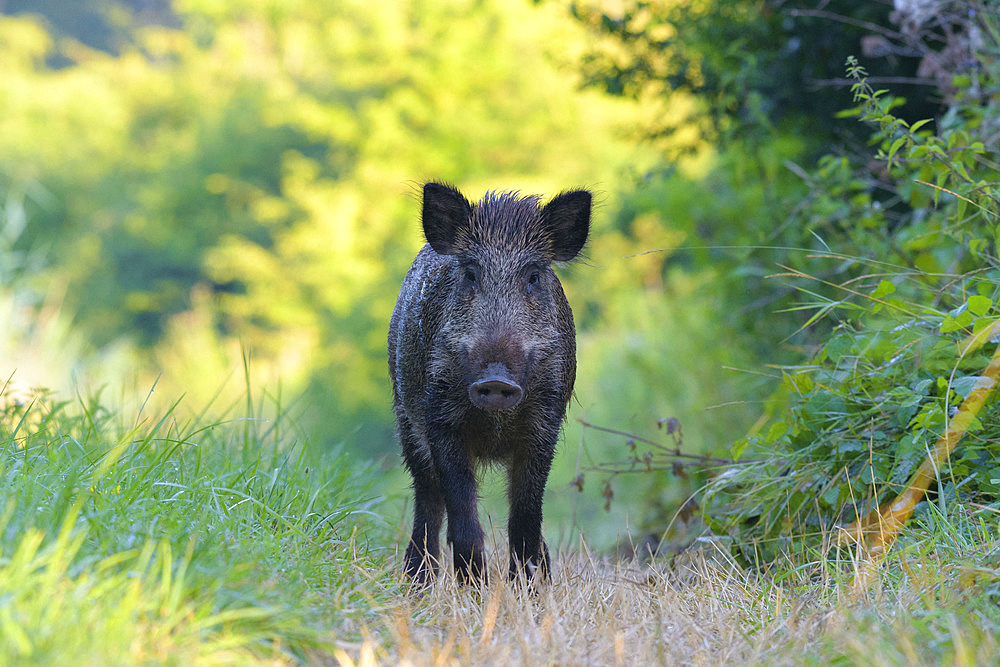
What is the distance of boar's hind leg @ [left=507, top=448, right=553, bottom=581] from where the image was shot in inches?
162

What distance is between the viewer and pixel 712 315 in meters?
9.06

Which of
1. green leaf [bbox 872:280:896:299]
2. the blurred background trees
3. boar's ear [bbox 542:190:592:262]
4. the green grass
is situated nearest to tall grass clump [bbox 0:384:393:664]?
the green grass

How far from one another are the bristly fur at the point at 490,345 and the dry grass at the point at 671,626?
43 cm

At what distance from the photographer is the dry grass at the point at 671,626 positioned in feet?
8.16

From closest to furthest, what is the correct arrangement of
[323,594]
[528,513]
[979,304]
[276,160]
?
1. [323,594]
2. [979,304]
3. [528,513]
4. [276,160]

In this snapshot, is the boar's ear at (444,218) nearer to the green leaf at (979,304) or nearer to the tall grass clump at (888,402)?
the tall grass clump at (888,402)

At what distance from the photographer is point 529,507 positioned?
4133 mm

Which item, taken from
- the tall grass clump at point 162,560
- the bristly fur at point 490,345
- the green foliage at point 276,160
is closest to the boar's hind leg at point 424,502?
the bristly fur at point 490,345

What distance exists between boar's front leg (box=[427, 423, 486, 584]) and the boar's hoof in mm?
548

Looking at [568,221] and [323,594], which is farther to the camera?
[568,221]

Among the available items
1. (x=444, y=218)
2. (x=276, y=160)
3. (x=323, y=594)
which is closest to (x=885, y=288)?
(x=444, y=218)

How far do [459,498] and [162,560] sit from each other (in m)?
1.54

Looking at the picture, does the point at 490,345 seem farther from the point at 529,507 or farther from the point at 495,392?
the point at 529,507

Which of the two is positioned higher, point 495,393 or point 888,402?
point 495,393
